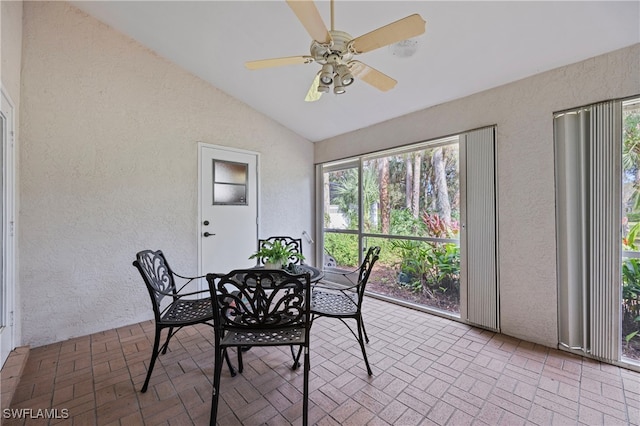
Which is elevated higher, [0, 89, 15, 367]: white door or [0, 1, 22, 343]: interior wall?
[0, 1, 22, 343]: interior wall

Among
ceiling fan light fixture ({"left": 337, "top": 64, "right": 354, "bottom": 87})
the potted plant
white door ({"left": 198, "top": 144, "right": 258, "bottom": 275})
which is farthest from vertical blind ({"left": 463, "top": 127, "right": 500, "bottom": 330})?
white door ({"left": 198, "top": 144, "right": 258, "bottom": 275})

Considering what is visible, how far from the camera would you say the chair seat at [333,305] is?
2.07 metres

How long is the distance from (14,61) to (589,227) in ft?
16.4

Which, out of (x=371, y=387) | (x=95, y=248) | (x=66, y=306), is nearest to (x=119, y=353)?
(x=66, y=306)

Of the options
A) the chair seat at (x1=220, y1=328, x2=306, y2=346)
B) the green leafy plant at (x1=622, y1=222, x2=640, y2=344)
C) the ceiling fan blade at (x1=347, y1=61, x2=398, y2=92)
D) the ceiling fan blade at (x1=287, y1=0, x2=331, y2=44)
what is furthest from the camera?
the green leafy plant at (x1=622, y1=222, x2=640, y2=344)

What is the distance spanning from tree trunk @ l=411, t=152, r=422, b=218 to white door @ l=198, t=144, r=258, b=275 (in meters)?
2.27

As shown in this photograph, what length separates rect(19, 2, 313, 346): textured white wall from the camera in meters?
2.47

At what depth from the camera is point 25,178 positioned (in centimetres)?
241

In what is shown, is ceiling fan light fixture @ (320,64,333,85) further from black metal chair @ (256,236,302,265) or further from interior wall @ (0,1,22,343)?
interior wall @ (0,1,22,343)

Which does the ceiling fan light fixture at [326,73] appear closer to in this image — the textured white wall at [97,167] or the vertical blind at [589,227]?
the vertical blind at [589,227]

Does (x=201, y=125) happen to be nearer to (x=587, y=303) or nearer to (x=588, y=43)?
(x=588, y=43)

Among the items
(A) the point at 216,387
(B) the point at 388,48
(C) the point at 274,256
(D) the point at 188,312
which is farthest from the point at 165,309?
(B) the point at 388,48

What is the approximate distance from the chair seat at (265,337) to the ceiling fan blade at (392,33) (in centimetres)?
185

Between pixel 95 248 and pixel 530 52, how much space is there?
14.6ft
